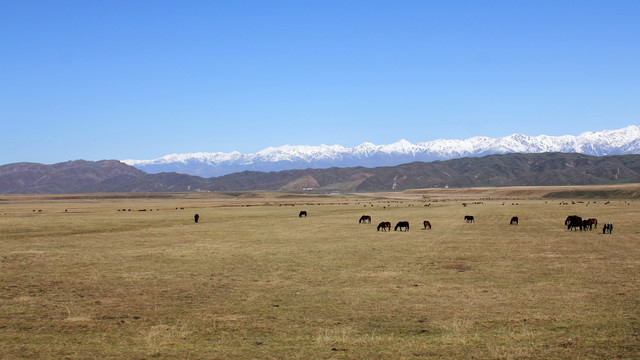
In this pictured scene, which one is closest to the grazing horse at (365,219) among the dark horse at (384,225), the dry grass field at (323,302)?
the dark horse at (384,225)

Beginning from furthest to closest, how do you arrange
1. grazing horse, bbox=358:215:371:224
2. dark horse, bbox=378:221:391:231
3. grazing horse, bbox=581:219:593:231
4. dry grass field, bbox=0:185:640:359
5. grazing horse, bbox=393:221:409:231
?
1. grazing horse, bbox=358:215:371:224
2. dark horse, bbox=378:221:391:231
3. grazing horse, bbox=393:221:409:231
4. grazing horse, bbox=581:219:593:231
5. dry grass field, bbox=0:185:640:359

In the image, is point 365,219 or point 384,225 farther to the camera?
point 365,219

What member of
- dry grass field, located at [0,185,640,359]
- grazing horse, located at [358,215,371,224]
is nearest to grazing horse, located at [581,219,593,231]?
dry grass field, located at [0,185,640,359]

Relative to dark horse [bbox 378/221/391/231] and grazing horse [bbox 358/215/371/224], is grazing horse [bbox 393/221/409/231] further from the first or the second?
grazing horse [bbox 358/215/371/224]

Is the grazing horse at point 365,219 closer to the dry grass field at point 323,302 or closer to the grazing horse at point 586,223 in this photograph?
the grazing horse at point 586,223

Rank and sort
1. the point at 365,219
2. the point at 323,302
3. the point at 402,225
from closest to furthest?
the point at 323,302 < the point at 402,225 < the point at 365,219

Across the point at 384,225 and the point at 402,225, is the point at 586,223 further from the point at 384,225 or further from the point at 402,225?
the point at 384,225

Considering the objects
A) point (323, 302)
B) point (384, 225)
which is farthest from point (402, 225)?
point (323, 302)

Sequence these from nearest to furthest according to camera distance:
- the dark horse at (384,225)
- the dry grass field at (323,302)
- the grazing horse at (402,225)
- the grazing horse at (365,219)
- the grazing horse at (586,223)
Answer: the dry grass field at (323,302) < the grazing horse at (586,223) < the grazing horse at (402,225) < the dark horse at (384,225) < the grazing horse at (365,219)

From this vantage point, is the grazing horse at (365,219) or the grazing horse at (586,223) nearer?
the grazing horse at (586,223)

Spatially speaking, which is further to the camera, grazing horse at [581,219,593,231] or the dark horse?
the dark horse

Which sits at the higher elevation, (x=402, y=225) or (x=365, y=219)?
(x=402, y=225)

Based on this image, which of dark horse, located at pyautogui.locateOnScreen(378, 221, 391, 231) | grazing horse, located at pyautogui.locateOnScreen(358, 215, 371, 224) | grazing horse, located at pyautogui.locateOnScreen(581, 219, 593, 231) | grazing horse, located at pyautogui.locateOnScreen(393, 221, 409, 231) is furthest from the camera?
grazing horse, located at pyautogui.locateOnScreen(358, 215, 371, 224)

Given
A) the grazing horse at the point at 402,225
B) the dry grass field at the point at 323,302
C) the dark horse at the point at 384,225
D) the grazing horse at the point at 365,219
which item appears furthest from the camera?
the grazing horse at the point at 365,219
